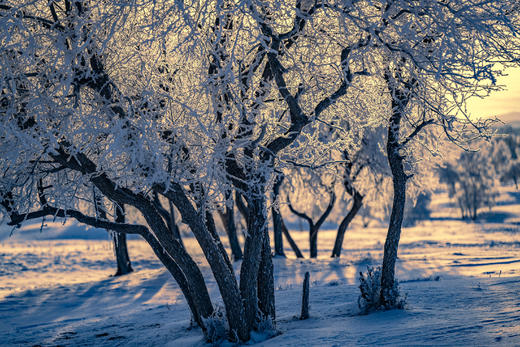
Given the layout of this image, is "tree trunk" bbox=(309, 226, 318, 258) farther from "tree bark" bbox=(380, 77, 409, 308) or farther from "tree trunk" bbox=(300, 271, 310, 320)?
"tree bark" bbox=(380, 77, 409, 308)

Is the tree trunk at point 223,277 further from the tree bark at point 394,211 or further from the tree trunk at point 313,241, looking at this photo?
the tree trunk at point 313,241

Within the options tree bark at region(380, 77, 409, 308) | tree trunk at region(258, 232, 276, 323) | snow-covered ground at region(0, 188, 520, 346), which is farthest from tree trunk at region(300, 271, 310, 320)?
tree bark at region(380, 77, 409, 308)

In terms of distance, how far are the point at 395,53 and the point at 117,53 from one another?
13.1 ft

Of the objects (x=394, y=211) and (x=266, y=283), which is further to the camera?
(x=394, y=211)

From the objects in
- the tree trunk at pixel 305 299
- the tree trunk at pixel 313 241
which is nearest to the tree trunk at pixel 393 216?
the tree trunk at pixel 305 299

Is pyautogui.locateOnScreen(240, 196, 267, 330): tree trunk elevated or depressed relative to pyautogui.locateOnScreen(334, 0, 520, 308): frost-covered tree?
depressed

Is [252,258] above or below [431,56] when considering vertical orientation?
below

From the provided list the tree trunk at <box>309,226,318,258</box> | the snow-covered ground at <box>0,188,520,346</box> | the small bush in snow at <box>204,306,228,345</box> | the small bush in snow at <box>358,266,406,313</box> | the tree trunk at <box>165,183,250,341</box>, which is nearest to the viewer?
the snow-covered ground at <box>0,188,520,346</box>

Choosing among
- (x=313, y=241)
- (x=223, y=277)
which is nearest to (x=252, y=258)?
(x=223, y=277)

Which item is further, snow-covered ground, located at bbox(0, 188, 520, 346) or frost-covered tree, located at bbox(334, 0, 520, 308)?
snow-covered ground, located at bbox(0, 188, 520, 346)

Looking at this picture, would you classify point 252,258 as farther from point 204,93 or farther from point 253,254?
point 204,93

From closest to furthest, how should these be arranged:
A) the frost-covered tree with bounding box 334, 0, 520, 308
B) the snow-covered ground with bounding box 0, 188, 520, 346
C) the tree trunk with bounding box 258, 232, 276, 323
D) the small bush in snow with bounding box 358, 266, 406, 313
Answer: the frost-covered tree with bounding box 334, 0, 520, 308 < the snow-covered ground with bounding box 0, 188, 520, 346 < the tree trunk with bounding box 258, 232, 276, 323 < the small bush in snow with bounding box 358, 266, 406, 313

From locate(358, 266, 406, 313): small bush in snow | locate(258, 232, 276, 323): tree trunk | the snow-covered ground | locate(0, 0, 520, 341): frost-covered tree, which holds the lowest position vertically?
the snow-covered ground

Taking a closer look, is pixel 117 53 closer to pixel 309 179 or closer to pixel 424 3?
pixel 424 3
